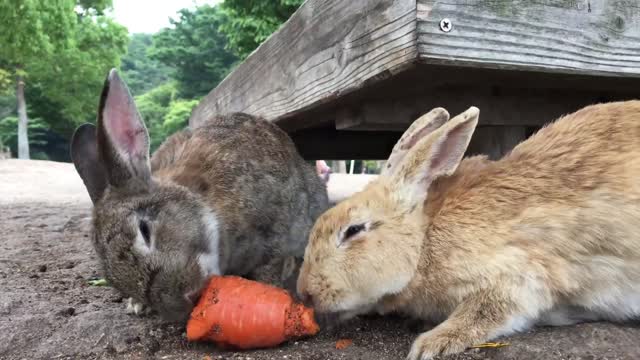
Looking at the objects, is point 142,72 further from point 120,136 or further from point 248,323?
point 248,323

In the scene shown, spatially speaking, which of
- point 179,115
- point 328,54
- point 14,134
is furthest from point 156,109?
point 328,54

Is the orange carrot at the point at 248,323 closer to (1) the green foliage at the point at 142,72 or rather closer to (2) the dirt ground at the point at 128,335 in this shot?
(2) the dirt ground at the point at 128,335

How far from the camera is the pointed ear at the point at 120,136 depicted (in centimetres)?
239

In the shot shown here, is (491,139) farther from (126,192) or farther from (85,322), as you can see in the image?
(85,322)

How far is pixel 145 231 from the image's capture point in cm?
235

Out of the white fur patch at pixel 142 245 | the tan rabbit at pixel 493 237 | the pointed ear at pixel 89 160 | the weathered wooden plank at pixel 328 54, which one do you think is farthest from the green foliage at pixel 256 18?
the tan rabbit at pixel 493 237

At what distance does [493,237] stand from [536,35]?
81 centimetres

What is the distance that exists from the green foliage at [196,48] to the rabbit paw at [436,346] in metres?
32.1

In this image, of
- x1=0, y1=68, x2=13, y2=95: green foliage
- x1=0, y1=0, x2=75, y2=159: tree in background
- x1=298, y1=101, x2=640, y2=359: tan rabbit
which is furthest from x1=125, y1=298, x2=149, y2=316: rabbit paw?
x1=0, y1=68, x2=13, y2=95: green foliage

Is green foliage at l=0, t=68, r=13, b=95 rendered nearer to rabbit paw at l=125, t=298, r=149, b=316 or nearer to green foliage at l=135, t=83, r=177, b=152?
green foliage at l=135, t=83, r=177, b=152

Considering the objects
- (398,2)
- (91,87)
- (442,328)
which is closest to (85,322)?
(442,328)

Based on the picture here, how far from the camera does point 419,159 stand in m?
2.20

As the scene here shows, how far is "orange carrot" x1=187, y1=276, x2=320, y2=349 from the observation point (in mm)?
2148

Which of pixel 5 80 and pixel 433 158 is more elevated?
pixel 5 80
